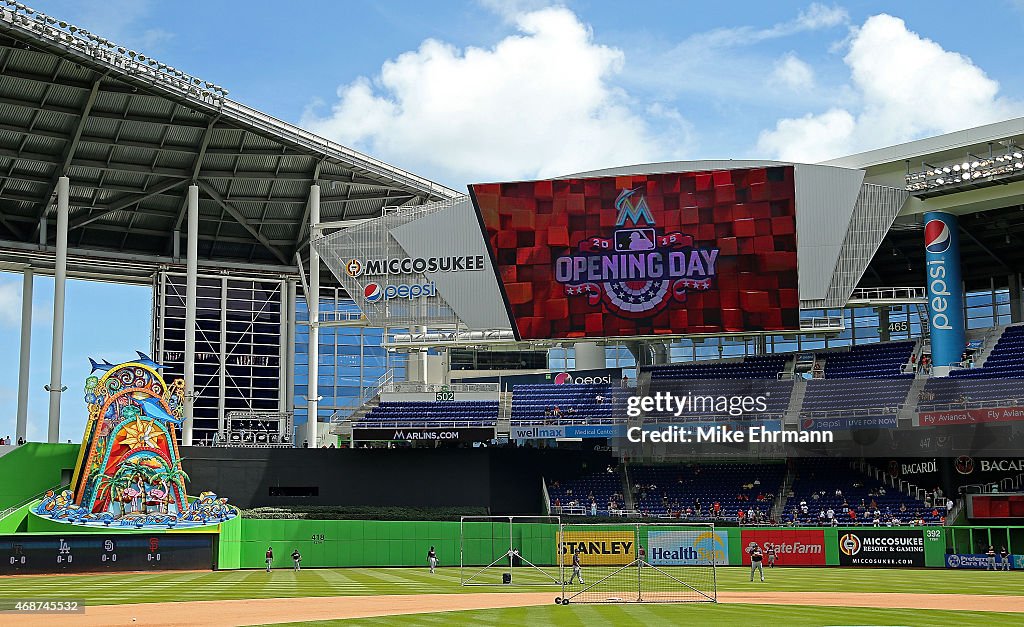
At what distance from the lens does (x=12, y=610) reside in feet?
104

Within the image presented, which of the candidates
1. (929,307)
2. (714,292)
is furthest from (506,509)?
(929,307)

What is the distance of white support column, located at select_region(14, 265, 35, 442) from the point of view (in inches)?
2395

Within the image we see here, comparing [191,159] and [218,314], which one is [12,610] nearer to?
[191,159]

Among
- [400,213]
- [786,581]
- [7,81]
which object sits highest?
[7,81]

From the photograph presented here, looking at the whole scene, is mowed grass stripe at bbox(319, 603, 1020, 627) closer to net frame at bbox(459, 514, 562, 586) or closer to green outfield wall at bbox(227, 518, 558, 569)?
net frame at bbox(459, 514, 562, 586)

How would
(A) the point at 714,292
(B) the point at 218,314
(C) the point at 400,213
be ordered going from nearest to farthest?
(A) the point at 714,292, (C) the point at 400,213, (B) the point at 218,314

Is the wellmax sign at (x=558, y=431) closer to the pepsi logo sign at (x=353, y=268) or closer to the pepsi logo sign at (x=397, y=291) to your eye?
the pepsi logo sign at (x=397, y=291)

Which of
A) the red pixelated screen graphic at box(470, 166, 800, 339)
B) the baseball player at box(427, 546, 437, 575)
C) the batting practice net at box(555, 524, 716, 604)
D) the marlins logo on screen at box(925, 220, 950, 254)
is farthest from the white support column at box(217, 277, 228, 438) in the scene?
the marlins logo on screen at box(925, 220, 950, 254)

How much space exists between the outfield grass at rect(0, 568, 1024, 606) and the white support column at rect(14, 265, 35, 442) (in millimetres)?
16679

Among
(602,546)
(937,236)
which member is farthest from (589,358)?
(937,236)

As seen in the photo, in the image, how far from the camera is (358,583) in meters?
41.4

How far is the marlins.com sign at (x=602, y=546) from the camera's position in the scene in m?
51.8

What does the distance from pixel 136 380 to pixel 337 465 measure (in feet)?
40.3
